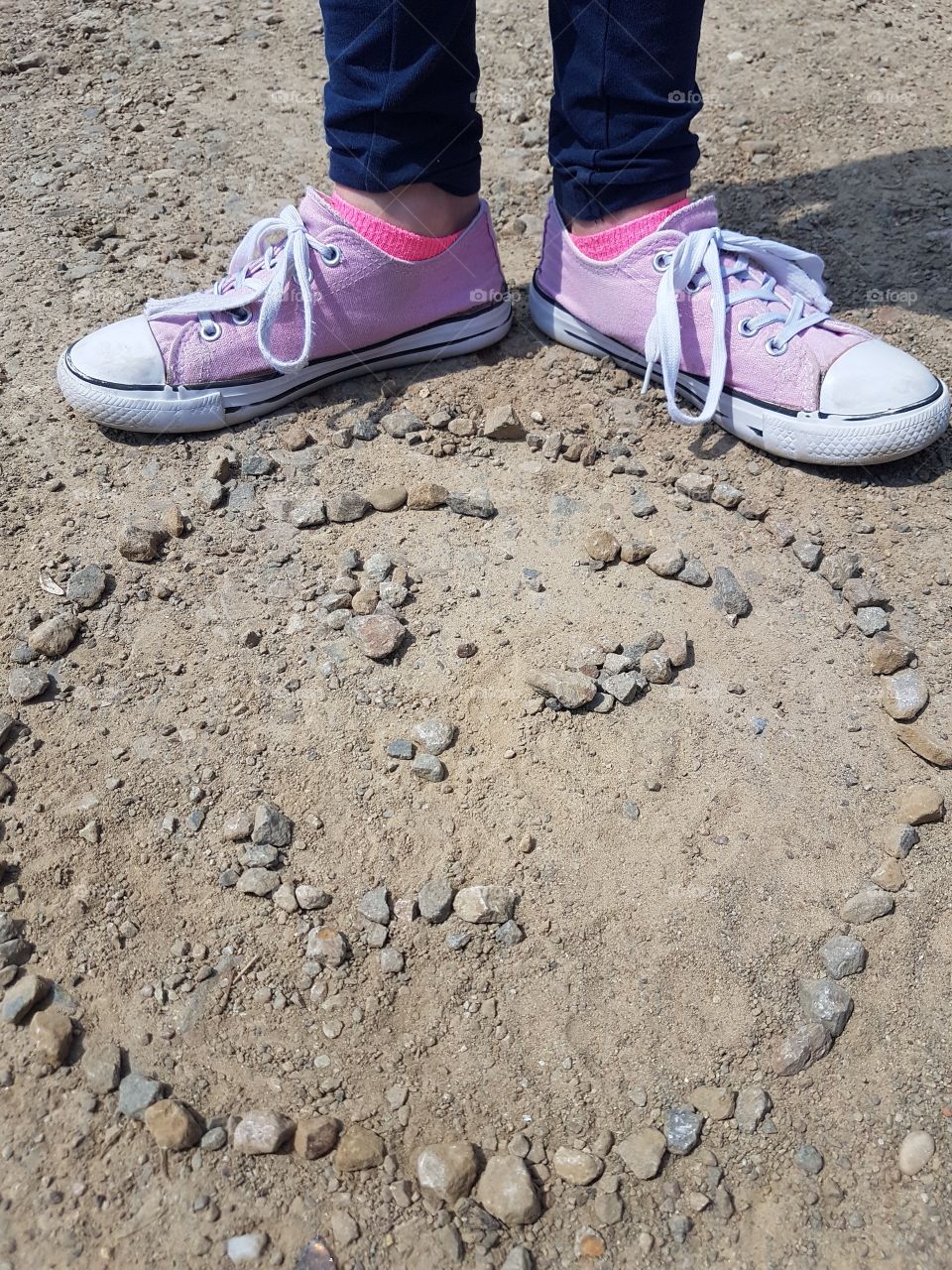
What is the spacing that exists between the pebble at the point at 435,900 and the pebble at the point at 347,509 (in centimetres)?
80

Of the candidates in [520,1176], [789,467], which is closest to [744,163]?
[789,467]

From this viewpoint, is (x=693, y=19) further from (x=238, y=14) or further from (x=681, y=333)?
(x=238, y=14)

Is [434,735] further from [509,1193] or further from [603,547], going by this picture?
[509,1193]

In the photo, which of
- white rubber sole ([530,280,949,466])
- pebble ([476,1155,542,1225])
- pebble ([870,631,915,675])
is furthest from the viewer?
white rubber sole ([530,280,949,466])

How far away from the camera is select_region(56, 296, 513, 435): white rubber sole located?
2150mm

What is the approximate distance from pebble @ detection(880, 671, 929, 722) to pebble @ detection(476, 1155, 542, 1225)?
955mm

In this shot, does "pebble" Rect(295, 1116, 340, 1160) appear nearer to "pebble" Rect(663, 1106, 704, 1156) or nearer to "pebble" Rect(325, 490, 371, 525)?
"pebble" Rect(663, 1106, 704, 1156)

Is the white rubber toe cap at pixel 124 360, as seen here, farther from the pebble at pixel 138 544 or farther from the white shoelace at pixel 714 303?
the white shoelace at pixel 714 303

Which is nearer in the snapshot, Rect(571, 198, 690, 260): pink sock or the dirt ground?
the dirt ground

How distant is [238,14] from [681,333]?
258 centimetres

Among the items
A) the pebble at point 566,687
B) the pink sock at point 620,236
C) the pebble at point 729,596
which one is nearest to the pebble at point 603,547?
the pebble at point 729,596

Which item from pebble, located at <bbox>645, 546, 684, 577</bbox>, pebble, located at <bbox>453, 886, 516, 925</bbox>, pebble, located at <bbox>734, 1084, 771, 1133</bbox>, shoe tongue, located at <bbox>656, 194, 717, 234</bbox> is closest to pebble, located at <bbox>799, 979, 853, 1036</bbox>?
pebble, located at <bbox>734, 1084, 771, 1133</bbox>

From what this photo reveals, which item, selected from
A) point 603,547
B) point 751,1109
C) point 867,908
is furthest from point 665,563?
point 751,1109

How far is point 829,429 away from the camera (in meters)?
2.08
